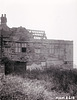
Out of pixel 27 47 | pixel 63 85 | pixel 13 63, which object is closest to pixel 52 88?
pixel 63 85

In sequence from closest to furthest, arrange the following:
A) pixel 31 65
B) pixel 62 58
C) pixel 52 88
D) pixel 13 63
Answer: pixel 52 88 → pixel 13 63 → pixel 31 65 → pixel 62 58

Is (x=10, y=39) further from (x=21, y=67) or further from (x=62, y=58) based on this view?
(x=62, y=58)

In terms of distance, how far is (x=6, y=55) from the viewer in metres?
22.4

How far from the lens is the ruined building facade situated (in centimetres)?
2288

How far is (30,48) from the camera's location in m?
23.7

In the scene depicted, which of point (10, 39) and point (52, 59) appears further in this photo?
point (52, 59)

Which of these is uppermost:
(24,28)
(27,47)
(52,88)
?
(24,28)

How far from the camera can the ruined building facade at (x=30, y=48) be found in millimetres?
22875

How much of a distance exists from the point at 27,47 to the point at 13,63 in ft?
9.94

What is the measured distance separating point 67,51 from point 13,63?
7945mm

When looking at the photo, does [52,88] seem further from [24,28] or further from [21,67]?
[24,28]

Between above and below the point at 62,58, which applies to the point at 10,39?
above

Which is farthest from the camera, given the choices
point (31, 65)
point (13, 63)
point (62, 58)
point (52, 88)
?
point (62, 58)

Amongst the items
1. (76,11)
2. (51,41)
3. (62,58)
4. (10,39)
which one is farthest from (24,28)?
(76,11)
